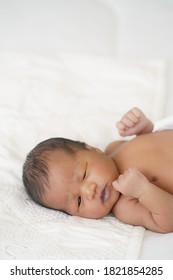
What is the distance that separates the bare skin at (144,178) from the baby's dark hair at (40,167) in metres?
0.15

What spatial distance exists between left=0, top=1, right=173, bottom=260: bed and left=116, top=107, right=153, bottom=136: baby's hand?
13cm

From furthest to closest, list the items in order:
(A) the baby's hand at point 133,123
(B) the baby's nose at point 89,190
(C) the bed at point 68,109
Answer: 1. (A) the baby's hand at point 133,123
2. (B) the baby's nose at point 89,190
3. (C) the bed at point 68,109

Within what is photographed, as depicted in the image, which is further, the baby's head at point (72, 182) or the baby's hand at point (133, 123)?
the baby's hand at point (133, 123)

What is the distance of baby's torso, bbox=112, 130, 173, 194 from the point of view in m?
1.24

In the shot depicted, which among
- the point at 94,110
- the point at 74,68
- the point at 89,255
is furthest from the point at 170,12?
the point at 89,255

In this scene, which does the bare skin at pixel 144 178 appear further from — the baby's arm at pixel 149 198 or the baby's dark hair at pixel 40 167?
the baby's dark hair at pixel 40 167

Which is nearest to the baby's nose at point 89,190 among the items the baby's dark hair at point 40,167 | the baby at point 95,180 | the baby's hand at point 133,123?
the baby at point 95,180

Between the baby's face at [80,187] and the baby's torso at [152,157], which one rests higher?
the baby's torso at [152,157]

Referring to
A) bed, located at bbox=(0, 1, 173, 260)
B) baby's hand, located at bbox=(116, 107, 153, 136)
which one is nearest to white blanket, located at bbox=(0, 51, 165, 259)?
bed, located at bbox=(0, 1, 173, 260)

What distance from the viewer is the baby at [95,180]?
Answer: 118 centimetres

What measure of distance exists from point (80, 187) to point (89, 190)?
1.4 inches

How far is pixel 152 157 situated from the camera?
50.3 inches

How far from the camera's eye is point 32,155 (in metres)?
1.29
